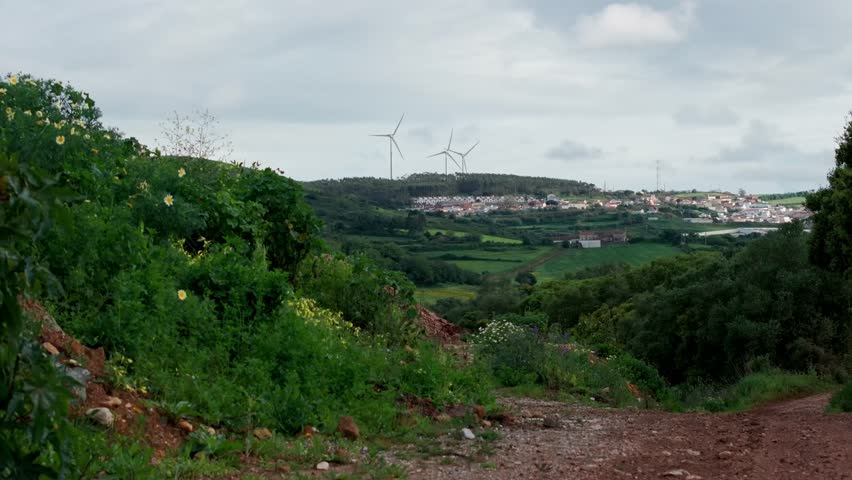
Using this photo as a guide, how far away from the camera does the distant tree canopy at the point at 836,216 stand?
15.8 meters

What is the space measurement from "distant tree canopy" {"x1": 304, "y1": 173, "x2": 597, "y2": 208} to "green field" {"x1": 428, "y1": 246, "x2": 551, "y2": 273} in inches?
408

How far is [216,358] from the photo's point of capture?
26.5ft

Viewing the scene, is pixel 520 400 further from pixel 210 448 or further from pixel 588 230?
pixel 588 230

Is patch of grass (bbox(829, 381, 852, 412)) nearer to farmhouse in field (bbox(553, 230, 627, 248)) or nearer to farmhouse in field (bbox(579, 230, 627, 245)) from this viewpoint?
farmhouse in field (bbox(553, 230, 627, 248))

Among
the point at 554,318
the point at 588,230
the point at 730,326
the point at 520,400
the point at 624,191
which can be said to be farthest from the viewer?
the point at 624,191

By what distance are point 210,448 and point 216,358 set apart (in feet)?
6.14

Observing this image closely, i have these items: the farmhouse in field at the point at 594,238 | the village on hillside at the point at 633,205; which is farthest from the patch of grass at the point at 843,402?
the village on hillside at the point at 633,205

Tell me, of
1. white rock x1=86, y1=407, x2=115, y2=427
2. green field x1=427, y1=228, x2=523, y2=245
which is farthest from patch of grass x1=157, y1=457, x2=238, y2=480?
green field x1=427, y1=228, x2=523, y2=245

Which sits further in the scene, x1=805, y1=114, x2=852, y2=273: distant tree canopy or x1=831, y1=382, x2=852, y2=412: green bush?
x1=805, y1=114, x2=852, y2=273: distant tree canopy

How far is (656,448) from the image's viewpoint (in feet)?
25.5

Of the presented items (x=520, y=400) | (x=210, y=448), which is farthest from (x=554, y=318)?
(x=210, y=448)

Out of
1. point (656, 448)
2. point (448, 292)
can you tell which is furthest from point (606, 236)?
point (656, 448)

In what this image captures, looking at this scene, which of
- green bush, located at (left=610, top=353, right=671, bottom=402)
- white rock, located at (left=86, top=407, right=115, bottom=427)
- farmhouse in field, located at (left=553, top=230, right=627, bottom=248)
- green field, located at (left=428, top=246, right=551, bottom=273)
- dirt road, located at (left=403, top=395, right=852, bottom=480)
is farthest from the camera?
farmhouse in field, located at (left=553, top=230, right=627, bottom=248)

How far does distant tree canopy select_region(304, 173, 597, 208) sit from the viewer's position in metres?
78.4
